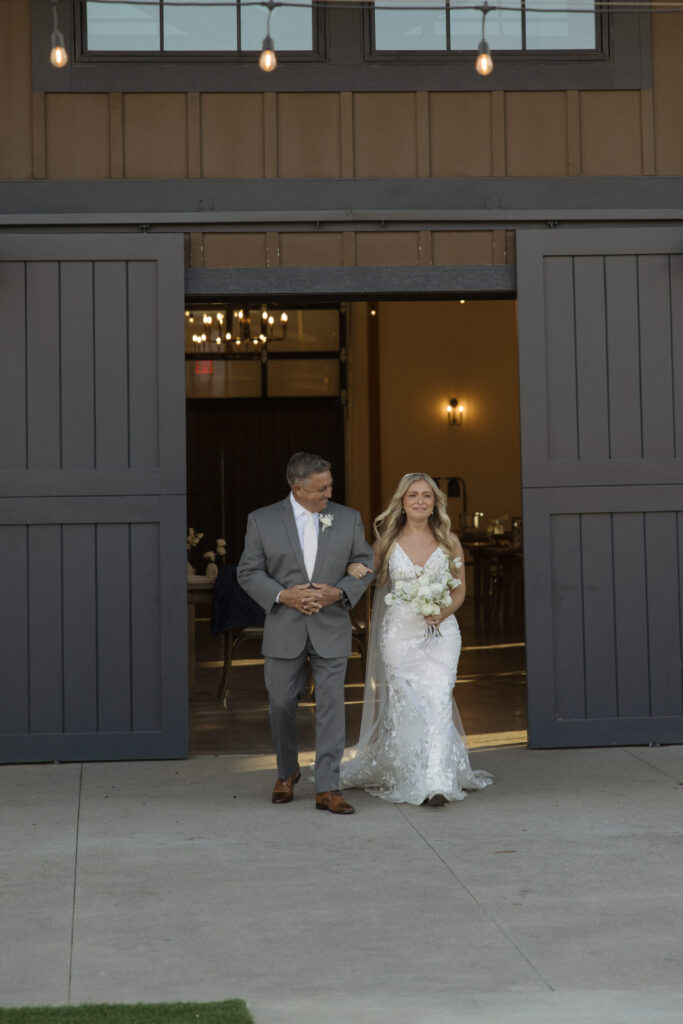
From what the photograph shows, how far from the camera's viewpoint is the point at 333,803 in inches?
240

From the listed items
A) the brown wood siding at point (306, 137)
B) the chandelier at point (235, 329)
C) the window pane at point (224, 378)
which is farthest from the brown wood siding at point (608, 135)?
the window pane at point (224, 378)

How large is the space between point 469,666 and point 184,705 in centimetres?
461

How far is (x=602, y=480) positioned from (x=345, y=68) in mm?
2835

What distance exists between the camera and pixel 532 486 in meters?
7.48

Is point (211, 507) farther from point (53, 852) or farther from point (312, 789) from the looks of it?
point (53, 852)

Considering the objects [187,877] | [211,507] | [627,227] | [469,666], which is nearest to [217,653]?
[469,666]

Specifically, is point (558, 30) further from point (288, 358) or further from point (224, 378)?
point (224, 378)

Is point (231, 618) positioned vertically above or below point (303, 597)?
below

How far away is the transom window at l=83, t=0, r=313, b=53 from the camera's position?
7.54 metres

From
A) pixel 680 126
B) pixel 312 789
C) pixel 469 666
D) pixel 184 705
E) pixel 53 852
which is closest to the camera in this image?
pixel 53 852

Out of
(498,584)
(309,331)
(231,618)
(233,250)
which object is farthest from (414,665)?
(309,331)

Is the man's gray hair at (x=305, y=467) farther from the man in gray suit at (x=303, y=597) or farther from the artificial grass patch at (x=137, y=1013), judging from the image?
the artificial grass patch at (x=137, y=1013)

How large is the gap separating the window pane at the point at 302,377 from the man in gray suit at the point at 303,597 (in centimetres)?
1197

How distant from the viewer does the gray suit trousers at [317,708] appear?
6109mm
